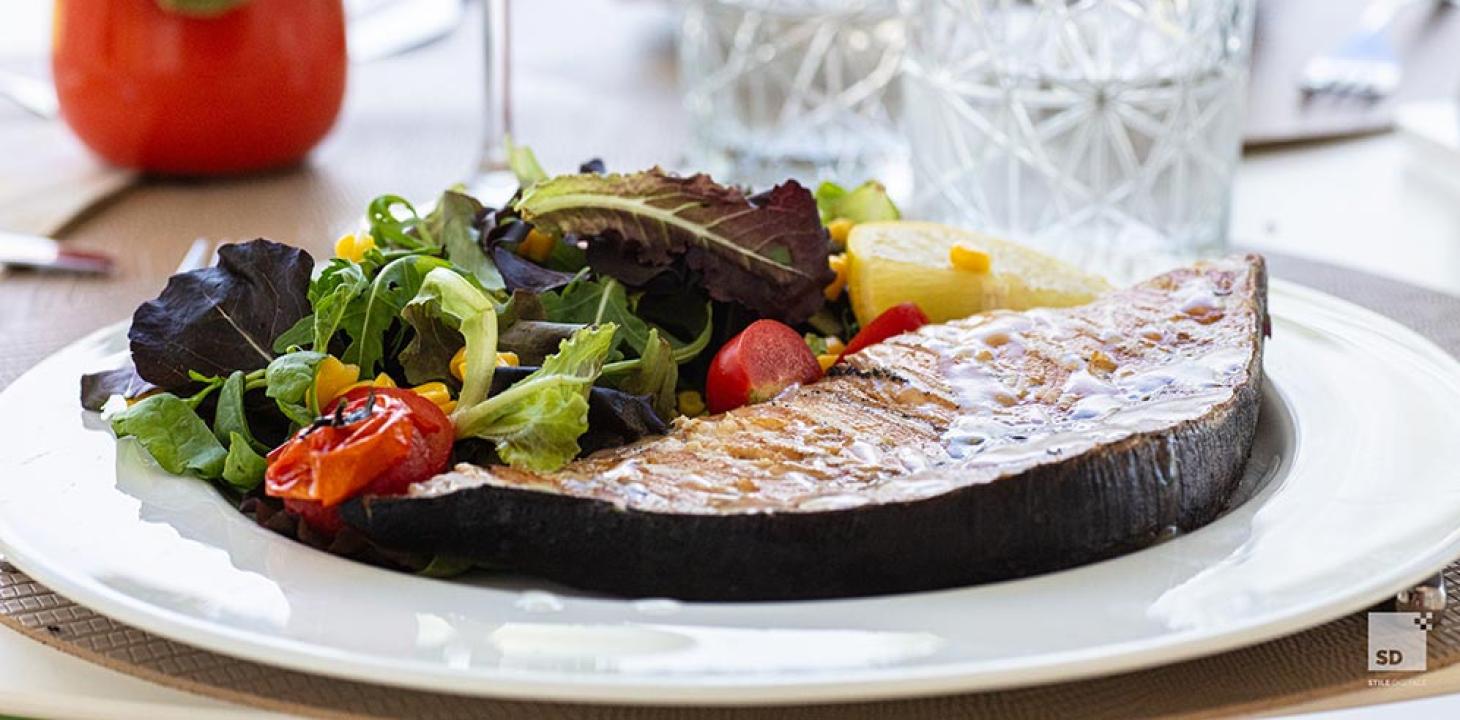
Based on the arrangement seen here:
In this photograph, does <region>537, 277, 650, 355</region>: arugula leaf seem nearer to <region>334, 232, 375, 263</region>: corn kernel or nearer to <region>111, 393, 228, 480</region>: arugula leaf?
<region>334, 232, 375, 263</region>: corn kernel

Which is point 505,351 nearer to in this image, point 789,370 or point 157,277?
point 789,370

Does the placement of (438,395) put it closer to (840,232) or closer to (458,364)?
(458,364)

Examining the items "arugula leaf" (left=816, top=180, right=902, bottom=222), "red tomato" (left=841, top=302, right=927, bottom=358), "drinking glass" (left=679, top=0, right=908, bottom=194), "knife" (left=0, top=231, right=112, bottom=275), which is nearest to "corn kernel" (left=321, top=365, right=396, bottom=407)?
"red tomato" (left=841, top=302, right=927, bottom=358)

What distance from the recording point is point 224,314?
2.33 m

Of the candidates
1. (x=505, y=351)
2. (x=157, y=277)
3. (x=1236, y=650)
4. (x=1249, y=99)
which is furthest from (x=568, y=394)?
(x=1249, y=99)

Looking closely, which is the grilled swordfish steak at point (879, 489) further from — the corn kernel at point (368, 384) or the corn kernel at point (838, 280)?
the corn kernel at point (838, 280)

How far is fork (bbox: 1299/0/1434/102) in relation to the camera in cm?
496

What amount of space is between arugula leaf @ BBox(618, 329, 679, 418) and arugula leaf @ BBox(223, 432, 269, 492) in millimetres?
507

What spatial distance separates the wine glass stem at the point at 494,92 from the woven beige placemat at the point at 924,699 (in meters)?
2.44

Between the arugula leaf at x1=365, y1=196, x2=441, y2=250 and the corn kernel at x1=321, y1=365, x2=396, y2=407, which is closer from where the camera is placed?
the corn kernel at x1=321, y1=365, x2=396, y2=407

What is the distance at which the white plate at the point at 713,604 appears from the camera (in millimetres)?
1536

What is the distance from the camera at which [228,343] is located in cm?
233

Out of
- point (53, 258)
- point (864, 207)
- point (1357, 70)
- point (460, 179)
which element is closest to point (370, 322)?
point (864, 207)

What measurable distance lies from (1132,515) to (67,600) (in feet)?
3.94
